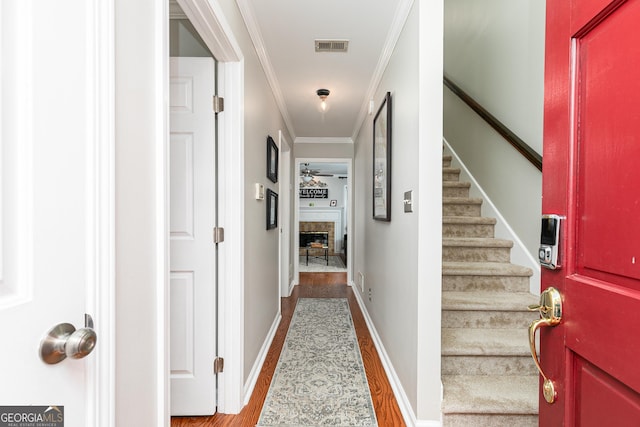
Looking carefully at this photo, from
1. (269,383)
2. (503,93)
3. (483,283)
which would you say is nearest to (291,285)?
(269,383)

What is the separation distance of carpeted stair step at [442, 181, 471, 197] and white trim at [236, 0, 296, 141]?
1.88m

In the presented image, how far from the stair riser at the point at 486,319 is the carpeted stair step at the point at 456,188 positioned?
1349mm

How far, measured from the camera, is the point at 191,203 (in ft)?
5.76

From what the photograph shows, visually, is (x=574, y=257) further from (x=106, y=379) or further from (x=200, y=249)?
(x=200, y=249)

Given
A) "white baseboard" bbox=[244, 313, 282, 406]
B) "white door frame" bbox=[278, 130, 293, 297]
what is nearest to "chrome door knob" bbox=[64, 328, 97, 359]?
"white baseboard" bbox=[244, 313, 282, 406]

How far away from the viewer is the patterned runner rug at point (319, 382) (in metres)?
1.79

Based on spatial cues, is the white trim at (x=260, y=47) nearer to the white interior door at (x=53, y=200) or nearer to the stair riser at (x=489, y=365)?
the white interior door at (x=53, y=200)

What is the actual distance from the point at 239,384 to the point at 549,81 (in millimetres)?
1976

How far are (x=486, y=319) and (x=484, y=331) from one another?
0.08 meters

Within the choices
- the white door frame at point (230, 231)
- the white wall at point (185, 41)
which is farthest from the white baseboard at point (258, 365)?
the white wall at point (185, 41)

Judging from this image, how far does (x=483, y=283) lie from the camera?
2209 mm

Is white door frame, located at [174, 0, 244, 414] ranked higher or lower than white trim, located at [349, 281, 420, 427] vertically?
higher

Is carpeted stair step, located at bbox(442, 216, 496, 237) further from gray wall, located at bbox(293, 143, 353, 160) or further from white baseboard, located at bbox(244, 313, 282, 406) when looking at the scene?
gray wall, located at bbox(293, 143, 353, 160)

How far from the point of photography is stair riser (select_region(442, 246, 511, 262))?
2400mm
